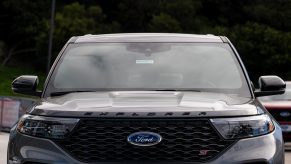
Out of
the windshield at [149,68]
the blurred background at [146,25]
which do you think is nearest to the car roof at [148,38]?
the windshield at [149,68]

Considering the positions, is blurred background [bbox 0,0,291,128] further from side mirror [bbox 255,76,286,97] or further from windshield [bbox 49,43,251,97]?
side mirror [bbox 255,76,286,97]

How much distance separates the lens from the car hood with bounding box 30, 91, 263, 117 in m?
4.80

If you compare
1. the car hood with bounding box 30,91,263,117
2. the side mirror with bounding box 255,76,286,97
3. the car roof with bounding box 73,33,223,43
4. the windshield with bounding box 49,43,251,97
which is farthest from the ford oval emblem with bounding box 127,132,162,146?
the car roof with bounding box 73,33,223,43

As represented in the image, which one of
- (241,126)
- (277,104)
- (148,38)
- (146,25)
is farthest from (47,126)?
(146,25)

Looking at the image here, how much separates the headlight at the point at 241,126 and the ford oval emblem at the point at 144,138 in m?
0.39

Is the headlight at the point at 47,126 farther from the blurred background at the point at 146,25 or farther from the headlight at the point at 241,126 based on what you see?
the blurred background at the point at 146,25

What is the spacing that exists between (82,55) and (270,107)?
30.8ft

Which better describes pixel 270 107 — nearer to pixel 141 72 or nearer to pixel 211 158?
pixel 141 72

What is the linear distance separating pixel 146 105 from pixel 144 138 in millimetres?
261

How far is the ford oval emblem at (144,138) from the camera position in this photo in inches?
186

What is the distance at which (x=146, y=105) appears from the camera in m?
4.89

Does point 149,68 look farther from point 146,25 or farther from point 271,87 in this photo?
point 146,25

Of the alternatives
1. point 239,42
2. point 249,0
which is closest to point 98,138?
point 239,42

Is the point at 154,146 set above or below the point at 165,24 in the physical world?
above
